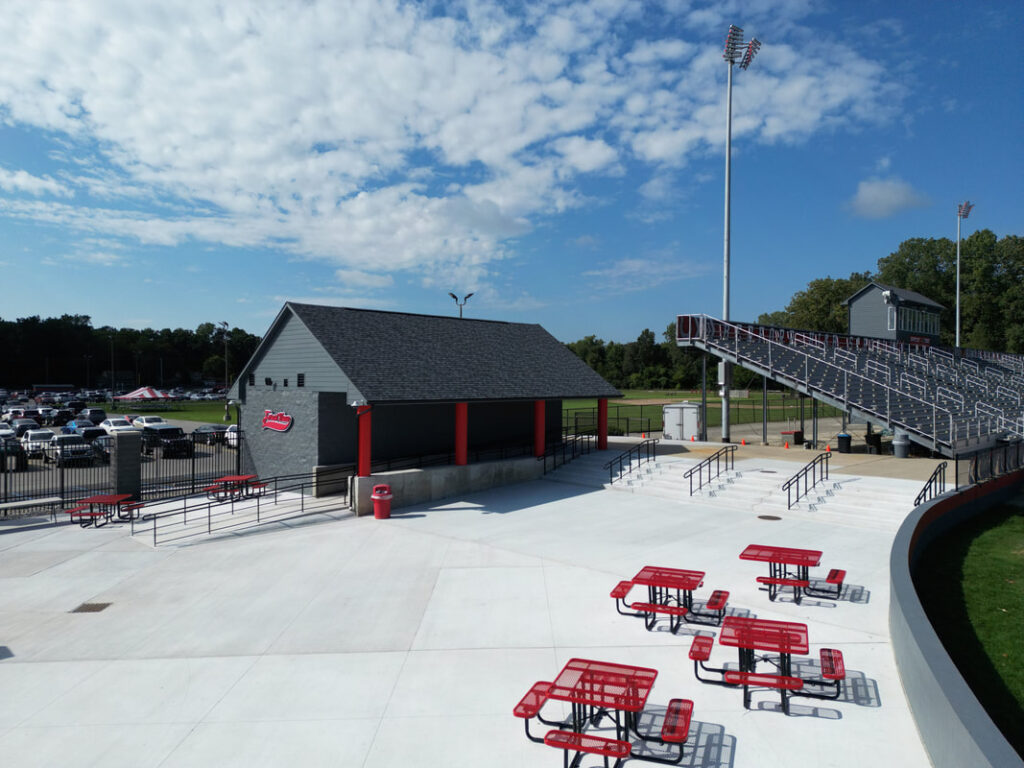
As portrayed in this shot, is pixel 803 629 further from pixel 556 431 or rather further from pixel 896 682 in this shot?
pixel 556 431

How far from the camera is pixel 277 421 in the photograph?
2288 centimetres

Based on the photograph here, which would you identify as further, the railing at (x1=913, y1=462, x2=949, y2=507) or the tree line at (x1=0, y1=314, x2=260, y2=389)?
the tree line at (x1=0, y1=314, x2=260, y2=389)

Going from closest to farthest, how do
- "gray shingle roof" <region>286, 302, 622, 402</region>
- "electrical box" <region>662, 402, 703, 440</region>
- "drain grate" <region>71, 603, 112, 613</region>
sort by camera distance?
"drain grate" <region>71, 603, 112, 613</region>, "gray shingle roof" <region>286, 302, 622, 402</region>, "electrical box" <region>662, 402, 703, 440</region>

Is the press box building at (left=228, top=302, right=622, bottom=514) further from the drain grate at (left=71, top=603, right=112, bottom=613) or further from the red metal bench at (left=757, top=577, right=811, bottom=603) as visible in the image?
the red metal bench at (left=757, top=577, right=811, bottom=603)

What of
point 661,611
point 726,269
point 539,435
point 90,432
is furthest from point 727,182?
point 90,432

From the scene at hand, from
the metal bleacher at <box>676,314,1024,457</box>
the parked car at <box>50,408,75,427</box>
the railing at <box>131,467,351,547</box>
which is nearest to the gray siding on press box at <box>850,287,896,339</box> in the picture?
the metal bleacher at <box>676,314,1024,457</box>

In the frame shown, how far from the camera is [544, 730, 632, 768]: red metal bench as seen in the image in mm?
5664

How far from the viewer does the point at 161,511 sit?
59.0 ft

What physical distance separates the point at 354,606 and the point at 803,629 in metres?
6.91

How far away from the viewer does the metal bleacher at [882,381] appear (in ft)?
77.8

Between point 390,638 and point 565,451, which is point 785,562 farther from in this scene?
point 565,451

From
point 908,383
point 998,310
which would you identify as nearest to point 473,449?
point 908,383

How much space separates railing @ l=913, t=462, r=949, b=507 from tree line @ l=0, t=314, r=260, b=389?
125m

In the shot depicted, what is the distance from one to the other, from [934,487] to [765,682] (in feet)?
44.3
